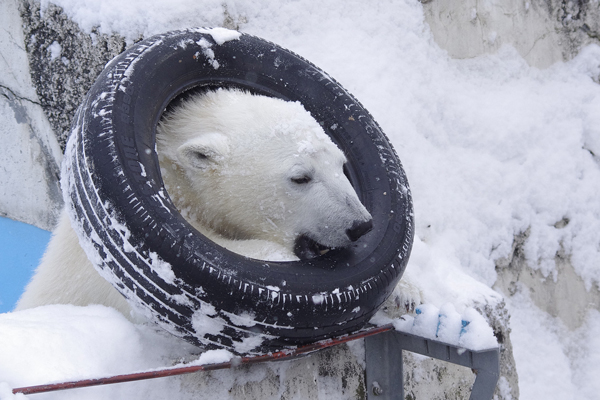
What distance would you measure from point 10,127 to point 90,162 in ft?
9.73

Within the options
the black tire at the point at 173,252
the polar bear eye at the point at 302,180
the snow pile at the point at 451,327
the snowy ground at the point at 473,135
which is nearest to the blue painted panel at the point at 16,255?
the snowy ground at the point at 473,135

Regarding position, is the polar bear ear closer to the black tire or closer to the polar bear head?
the polar bear head

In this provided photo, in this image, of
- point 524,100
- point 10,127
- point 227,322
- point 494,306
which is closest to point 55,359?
point 227,322

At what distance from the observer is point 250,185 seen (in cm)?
211

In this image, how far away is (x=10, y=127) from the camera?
405 cm

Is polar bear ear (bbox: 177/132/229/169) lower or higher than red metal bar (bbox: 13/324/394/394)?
higher

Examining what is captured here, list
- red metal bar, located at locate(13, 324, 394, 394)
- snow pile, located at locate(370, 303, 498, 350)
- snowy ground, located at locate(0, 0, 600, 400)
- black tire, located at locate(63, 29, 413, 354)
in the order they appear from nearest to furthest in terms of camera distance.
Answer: red metal bar, located at locate(13, 324, 394, 394) → black tire, located at locate(63, 29, 413, 354) → snow pile, located at locate(370, 303, 498, 350) → snowy ground, located at locate(0, 0, 600, 400)

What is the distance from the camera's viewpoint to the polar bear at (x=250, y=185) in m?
2.03

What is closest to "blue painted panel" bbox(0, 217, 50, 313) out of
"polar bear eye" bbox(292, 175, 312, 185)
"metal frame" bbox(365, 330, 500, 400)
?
"polar bear eye" bbox(292, 175, 312, 185)

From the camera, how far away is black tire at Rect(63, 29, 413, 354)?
4.97 feet

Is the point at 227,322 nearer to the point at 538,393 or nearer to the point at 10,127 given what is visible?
the point at 538,393

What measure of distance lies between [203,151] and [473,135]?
2.56m

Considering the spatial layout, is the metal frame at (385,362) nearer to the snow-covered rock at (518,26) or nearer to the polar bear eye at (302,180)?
the polar bear eye at (302,180)

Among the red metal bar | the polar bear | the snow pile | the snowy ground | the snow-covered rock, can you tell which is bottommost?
the red metal bar
